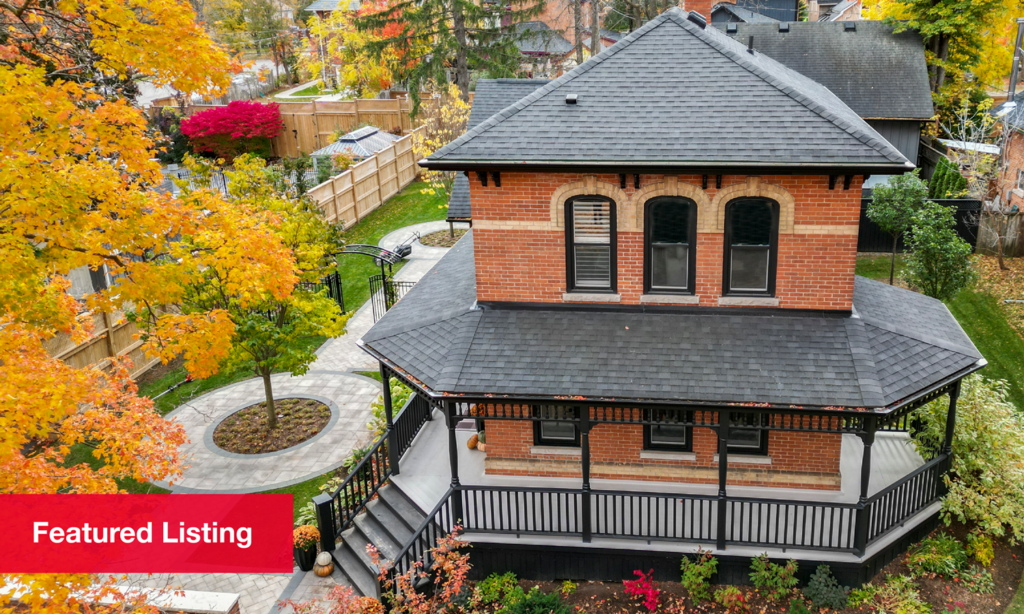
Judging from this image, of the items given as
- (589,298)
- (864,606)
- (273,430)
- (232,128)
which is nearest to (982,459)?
(864,606)

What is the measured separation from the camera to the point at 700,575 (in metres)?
12.3

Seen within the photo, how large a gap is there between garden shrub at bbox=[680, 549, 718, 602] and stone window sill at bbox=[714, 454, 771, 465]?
1.84 meters

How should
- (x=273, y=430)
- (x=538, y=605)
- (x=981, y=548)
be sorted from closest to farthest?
(x=538, y=605) → (x=981, y=548) → (x=273, y=430)

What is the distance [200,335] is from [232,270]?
4.64 ft

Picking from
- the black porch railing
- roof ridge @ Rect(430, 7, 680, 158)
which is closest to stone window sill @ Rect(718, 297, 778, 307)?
roof ridge @ Rect(430, 7, 680, 158)

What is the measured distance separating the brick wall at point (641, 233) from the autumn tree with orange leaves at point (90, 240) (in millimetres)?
3864

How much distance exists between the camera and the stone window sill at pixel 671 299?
13117 mm

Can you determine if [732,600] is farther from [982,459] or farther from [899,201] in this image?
[899,201]

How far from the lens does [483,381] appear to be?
1226 cm

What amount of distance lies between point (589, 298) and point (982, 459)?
7.30m

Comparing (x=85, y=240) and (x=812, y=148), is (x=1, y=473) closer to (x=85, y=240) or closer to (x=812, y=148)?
(x=85, y=240)

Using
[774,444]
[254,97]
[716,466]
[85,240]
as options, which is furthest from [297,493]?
[254,97]

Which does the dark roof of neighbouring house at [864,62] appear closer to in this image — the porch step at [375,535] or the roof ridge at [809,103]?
the roof ridge at [809,103]

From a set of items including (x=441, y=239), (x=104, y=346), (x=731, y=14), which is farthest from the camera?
(x=731, y=14)
